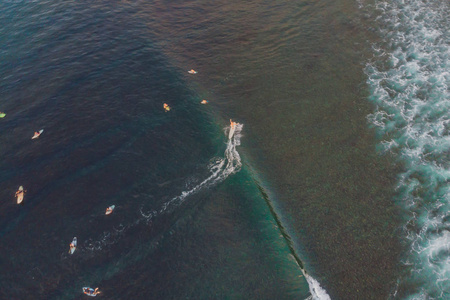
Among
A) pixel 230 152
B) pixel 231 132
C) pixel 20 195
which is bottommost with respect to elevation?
pixel 20 195

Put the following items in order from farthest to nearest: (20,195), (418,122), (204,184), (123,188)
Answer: (418,122) < (123,188) < (204,184) < (20,195)

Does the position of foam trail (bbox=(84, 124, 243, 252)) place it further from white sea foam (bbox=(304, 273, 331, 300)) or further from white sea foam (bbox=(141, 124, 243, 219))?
white sea foam (bbox=(304, 273, 331, 300))

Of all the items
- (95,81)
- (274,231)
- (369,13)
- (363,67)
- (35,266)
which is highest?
(369,13)

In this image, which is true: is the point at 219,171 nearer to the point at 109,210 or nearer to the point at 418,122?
the point at 109,210

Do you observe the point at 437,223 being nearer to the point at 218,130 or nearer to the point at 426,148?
the point at 426,148

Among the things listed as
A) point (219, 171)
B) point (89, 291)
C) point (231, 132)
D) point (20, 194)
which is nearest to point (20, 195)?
point (20, 194)

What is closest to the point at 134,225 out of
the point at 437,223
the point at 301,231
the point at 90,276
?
the point at 90,276
